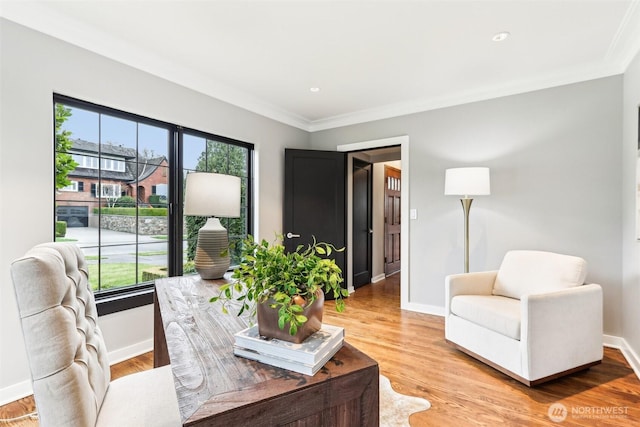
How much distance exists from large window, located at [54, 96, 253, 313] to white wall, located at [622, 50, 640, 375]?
365 cm

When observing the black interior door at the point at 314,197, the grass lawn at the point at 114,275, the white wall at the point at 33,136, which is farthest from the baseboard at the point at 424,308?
the grass lawn at the point at 114,275

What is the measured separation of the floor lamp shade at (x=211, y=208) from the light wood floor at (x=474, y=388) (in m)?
1.17

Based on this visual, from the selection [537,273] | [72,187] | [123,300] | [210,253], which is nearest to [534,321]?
[537,273]

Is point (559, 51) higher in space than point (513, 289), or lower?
higher

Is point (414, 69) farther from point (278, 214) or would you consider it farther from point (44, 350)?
point (44, 350)

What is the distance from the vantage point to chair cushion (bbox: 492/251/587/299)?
7.66 feet

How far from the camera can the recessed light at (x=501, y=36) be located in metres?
2.32

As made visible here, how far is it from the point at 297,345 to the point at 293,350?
3 cm

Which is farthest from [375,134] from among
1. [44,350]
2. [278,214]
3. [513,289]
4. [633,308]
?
[44,350]

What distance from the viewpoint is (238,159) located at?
12.1ft

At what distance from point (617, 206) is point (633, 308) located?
34.5 inches

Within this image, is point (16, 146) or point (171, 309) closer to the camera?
point (171, 309)

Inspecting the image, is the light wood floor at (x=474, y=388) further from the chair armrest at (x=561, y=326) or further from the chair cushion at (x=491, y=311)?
the chair cushion at (x=491, y=311)

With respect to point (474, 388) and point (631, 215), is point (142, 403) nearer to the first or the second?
point (474, 388)
